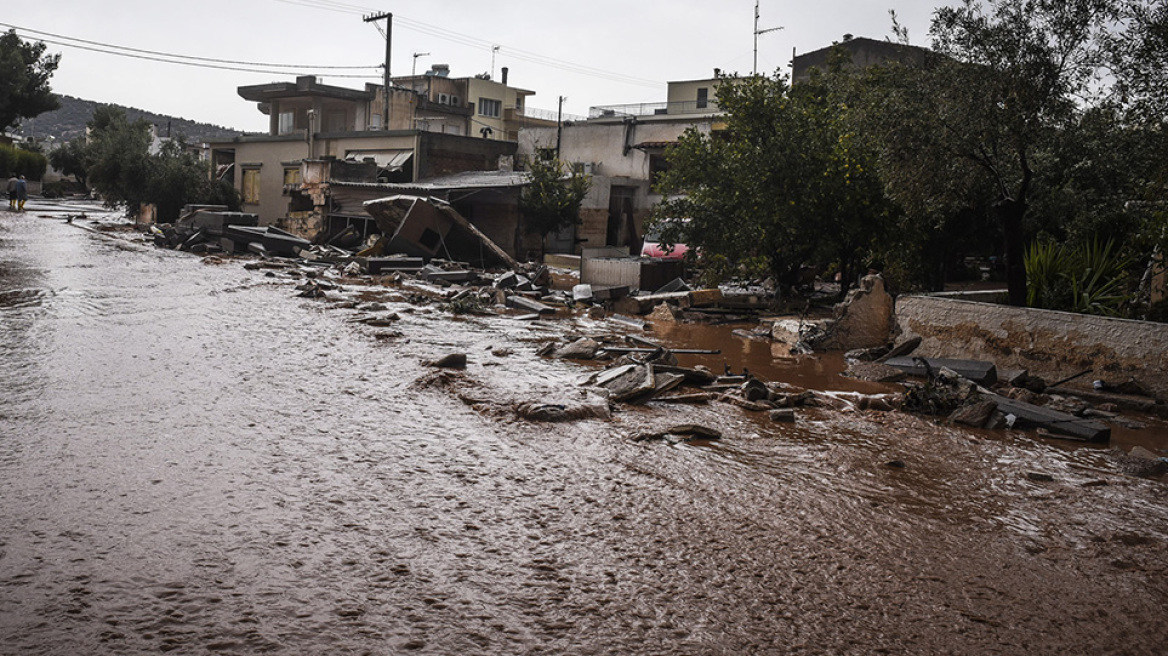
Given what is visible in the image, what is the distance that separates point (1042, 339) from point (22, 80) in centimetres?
5587

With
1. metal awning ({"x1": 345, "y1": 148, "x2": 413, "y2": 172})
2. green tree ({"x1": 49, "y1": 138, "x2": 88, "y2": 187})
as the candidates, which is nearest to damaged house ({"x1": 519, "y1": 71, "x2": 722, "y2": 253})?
metal awning ({"x1": 345, "y1": 148, "x2": 413, "y2": 172})

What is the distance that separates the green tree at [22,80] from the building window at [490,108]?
27720 mm

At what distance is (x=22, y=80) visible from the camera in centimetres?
4975

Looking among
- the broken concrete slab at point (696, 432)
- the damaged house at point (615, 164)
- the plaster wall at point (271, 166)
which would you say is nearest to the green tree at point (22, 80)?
the plaster wall at point (271, 166)

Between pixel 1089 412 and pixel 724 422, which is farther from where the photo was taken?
pixel 1089 412

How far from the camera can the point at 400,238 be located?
2614 cm

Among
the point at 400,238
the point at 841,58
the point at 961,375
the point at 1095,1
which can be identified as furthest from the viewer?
the point at 400,238

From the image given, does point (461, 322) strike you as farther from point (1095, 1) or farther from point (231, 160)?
point (231, 160)

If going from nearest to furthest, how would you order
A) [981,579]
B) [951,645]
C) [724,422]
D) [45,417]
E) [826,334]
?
[951,645] < [981,579] < [45,417] < [724,422] < [826,334]

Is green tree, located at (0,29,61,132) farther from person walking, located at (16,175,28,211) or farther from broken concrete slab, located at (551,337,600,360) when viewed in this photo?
broken concrete slab, located at (551,337,600,360)

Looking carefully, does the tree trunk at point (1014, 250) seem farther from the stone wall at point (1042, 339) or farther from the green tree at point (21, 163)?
the green tree at point (21, 163)

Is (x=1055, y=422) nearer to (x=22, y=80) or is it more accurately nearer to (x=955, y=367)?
(x=955, y=367)

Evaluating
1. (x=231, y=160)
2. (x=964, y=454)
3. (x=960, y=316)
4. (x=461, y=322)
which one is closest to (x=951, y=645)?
(x=964, y=454)

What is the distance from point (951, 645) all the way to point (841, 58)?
22.5 meters
